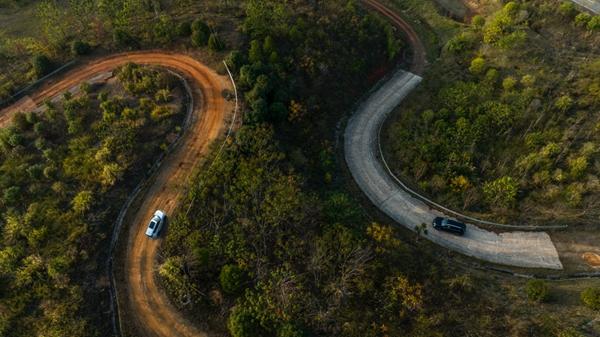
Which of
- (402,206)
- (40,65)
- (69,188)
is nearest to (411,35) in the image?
(402,206)

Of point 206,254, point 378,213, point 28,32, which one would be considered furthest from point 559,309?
point 28,32

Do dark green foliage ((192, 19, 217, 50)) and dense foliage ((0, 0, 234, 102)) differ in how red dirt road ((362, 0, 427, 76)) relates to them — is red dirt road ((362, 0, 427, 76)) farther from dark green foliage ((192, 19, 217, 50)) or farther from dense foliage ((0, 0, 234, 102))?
dark green foliage ((192, 19, 217, 50))

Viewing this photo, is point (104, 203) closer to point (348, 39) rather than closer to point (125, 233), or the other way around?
point (125, 233)

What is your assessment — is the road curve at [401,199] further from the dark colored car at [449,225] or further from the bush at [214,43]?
the bush at [214,43]

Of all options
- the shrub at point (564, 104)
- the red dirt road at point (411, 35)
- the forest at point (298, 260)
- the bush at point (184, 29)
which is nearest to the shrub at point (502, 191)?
the forest at point (298, 260)

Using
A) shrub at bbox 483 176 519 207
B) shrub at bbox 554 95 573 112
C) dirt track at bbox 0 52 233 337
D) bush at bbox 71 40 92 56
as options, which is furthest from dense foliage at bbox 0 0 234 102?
shrub at bbox 554 95 573 112

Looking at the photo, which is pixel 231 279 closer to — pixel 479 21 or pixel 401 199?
pixel 401 199
